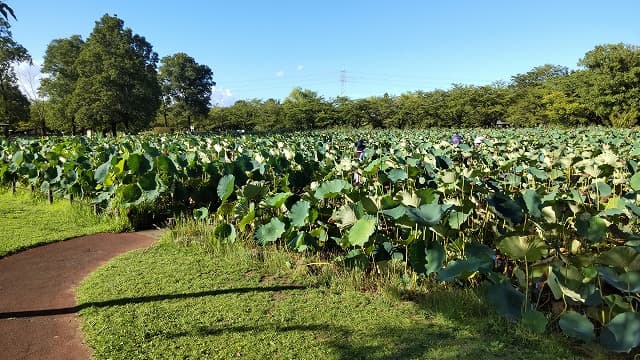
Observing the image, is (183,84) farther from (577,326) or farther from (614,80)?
(577,326)

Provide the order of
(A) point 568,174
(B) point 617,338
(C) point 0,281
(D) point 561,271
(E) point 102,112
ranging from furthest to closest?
(E) point 102,112 → (A) point 568,174 → (C) point 0,281 → (D) point 561,271 → (B) point 617,338

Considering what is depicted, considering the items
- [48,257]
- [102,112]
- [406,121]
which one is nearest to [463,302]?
[48,257]

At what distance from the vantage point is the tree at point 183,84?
61.8 metres

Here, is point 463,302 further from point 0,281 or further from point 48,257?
point 48,257

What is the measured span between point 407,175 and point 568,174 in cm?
220

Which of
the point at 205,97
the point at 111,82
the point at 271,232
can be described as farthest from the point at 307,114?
the point at 271,232

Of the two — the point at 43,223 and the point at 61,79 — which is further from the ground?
the point at 61,79

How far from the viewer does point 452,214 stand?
3.81 metres

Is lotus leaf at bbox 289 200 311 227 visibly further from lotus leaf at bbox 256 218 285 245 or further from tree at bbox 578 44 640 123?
tree at bbox 578 44 640 123

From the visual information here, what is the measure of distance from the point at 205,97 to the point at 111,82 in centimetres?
2801

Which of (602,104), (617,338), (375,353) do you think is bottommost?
(375,353)

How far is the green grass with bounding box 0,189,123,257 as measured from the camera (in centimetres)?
581

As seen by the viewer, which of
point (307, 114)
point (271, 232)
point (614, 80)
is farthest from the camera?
point (307, 114)

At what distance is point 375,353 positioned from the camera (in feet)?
9.19
